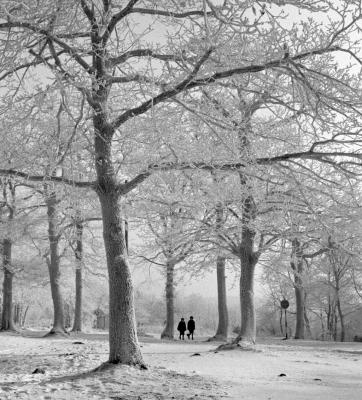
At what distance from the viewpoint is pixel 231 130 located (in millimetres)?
8820

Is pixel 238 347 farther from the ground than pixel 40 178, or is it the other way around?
pixel 40 178

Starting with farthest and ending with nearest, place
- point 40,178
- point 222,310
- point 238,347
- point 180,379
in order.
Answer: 1. point 222,310
2. point 238,347
3. point 40,178
4. point 180,379

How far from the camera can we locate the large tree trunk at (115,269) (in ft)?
29.5

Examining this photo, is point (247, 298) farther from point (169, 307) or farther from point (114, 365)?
point (169, 307)

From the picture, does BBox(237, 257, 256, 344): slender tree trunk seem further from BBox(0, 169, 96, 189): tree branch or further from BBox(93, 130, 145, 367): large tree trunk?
BBox(0, 169, 96, 189): tree branch

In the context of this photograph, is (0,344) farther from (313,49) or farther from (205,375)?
(313,49)

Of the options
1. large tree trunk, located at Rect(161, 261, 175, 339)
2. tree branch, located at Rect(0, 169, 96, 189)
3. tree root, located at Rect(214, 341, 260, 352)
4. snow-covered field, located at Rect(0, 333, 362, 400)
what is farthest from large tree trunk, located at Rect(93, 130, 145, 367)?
large tree trunk, located at Rect(161, 261, 175, 339)

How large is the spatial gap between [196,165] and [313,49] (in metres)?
2.97

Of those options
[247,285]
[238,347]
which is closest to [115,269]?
[238,347]

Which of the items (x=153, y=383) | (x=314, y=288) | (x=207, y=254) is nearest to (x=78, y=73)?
(x=153, y=383)

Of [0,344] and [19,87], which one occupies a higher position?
[19,87]

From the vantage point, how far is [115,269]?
920cm

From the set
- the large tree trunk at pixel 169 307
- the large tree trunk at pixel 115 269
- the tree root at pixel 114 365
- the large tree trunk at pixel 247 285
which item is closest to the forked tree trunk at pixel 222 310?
the large tree trunk at pixel 169 307

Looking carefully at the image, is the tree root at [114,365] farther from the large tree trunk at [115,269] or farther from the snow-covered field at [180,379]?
the snow-covered field at [180,379]
